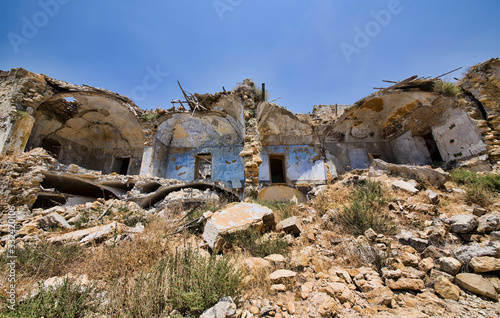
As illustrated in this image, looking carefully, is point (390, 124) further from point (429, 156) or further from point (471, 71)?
point (471, 71)

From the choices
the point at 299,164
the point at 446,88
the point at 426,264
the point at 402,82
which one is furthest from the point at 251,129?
the point at 446,88

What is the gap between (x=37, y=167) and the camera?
677 cm

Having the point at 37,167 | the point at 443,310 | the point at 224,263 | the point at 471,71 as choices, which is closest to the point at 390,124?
the point at 471,71

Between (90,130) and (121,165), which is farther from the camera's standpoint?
(121,165)

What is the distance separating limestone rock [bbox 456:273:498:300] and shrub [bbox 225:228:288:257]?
7.60ft

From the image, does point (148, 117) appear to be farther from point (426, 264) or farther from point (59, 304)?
point (426, 264)

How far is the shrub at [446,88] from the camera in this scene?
9656 millimetres

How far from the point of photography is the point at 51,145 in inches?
443

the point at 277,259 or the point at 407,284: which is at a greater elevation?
the point at 277,259

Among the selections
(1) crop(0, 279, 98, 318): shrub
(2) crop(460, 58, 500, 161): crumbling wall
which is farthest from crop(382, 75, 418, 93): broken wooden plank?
(1) crop(0, 279, 98, 318): shrub

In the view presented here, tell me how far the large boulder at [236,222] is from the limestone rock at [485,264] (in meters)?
3.27

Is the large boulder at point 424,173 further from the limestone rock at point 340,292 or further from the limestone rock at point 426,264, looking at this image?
the limestone rock at point 340,292

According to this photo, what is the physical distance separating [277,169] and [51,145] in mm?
13626

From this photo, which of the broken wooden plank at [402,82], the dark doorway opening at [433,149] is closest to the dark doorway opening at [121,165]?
the broken wooden plank at [402,82]
